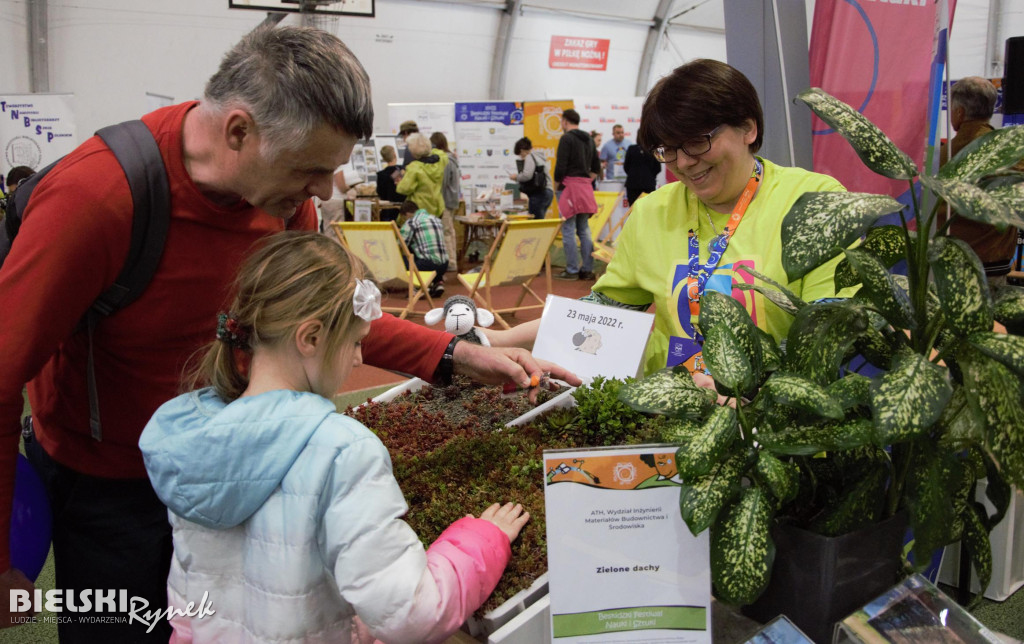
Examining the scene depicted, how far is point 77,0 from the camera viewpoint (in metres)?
10.8

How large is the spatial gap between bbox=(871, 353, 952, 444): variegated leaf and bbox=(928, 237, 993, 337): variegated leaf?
7cm

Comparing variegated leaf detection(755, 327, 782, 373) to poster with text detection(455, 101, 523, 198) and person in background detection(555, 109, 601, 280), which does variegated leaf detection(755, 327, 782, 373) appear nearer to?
person in background detection(555, 109, 601, 280)

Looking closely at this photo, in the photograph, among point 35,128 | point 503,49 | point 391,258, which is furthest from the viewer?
point 503,49

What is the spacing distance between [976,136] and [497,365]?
3.01 meters

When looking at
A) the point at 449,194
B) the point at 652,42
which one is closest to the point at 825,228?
the point at 449,194

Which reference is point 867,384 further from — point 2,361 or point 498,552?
point 2,361

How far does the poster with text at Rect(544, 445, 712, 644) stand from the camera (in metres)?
1.04

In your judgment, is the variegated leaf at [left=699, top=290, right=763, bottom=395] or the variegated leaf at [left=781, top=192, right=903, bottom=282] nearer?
the variegated leaf at [left=781, top=192, right=903, bottom=282]

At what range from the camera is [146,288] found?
1332 millimetres

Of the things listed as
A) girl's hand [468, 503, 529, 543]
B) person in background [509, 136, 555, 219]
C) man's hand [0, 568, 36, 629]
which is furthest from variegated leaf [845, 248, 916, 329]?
person in background [509, 136, 555, 219]

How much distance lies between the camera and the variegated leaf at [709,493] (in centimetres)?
93

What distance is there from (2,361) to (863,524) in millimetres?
1263

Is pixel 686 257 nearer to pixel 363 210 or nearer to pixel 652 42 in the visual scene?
pixel 363 210

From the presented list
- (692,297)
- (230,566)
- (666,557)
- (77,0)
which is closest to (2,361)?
(230,566)
